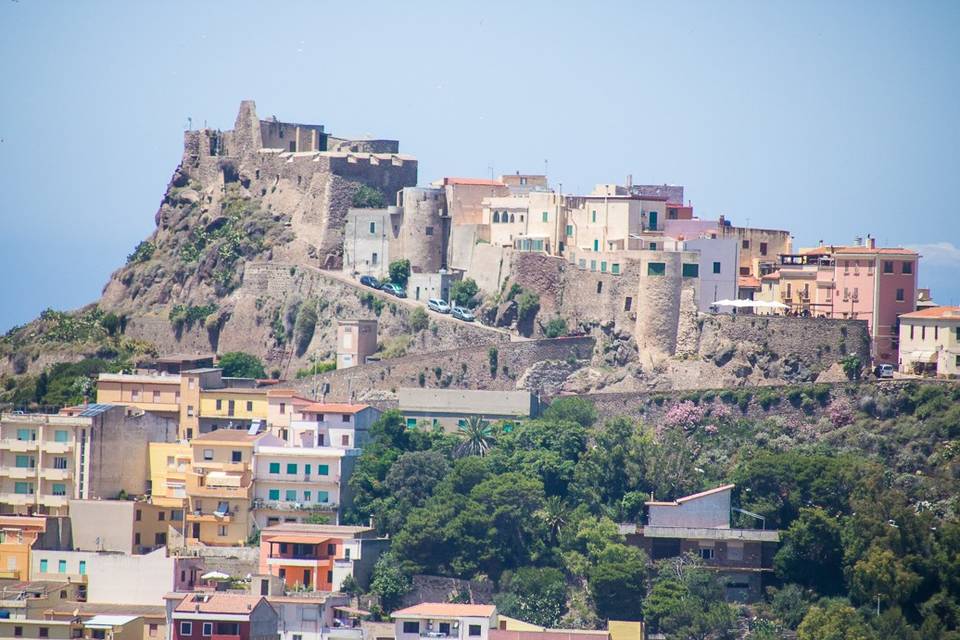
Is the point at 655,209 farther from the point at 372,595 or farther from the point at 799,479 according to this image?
the point at 372,595

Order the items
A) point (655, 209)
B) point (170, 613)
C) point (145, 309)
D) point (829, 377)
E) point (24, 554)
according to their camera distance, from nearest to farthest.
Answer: point (170, 613) < point (24, 554) < point (829, 377) < point (655, 209) < point (145, 309)

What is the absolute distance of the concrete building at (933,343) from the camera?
247ft

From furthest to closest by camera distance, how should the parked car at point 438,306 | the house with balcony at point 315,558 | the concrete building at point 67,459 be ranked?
the parked car at point 438,306, the concrete building at point 67,459, the house with balcony at point 315,558

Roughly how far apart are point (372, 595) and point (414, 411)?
1063 cm

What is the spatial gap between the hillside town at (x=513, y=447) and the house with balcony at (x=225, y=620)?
0.23 ft

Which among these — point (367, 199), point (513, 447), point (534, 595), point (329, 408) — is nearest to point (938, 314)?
point (513, 447)

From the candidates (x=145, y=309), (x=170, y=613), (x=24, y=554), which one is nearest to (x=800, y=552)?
(x=170, y=613)

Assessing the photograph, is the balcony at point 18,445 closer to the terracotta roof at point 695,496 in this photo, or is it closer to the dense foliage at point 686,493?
the dense foliage at point 686,493

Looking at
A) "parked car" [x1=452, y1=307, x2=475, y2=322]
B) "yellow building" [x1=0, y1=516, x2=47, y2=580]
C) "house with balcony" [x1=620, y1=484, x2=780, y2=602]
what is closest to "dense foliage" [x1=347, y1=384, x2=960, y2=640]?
"house with balcony" [x1=620, y1=484, x2=780, y2=602]

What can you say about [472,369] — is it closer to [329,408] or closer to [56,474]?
[329,408]

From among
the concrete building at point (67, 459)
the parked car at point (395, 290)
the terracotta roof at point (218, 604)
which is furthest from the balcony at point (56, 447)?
the parked car at point (395, 290)

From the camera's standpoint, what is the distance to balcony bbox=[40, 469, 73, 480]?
74.3 m

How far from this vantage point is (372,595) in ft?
226

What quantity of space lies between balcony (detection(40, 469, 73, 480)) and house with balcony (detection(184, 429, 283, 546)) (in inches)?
149
